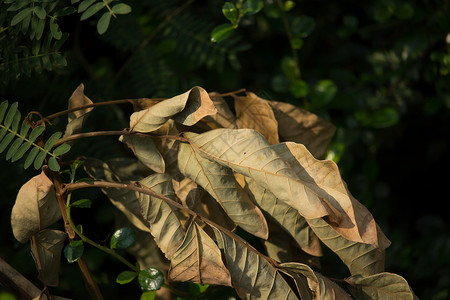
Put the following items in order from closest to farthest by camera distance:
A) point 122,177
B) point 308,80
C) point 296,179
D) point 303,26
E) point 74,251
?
point 296,179 < point 74,251 < point 122,177 < point 303,26 < point 308,80

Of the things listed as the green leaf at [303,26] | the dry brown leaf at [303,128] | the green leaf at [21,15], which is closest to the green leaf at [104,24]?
the green leaf at [21,15]

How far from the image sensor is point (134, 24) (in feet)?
4.81

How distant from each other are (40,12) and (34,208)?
362 millimetres

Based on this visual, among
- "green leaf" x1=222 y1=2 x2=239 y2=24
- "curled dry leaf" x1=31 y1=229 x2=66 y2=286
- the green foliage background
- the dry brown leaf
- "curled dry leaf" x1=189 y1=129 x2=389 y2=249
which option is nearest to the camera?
"curled dry leaf" x1=189 y1=129 x2=389 y2=249

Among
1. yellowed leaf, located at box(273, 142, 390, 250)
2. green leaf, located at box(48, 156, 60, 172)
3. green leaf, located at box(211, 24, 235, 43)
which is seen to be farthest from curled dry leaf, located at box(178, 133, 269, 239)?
green leaf, located at box(211, 24, 235, 43)

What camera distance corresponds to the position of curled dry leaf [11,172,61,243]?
79cm

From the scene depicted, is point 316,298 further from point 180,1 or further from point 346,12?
point 346,12

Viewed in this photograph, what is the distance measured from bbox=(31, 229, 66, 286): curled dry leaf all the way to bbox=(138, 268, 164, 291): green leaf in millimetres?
163

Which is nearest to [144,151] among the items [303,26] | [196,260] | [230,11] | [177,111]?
[177,111]

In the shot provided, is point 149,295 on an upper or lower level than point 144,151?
lower

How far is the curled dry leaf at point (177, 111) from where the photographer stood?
31.0 inches

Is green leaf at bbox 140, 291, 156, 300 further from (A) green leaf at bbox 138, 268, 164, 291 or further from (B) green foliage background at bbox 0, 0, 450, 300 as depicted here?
(B) green foliage background at bbox 0, 0, 450, 300

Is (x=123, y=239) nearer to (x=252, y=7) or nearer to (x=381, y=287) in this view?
(x=381, y=287)

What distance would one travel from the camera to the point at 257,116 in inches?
37.9
